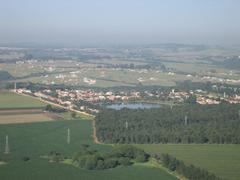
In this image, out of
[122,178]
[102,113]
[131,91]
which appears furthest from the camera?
[131,91]

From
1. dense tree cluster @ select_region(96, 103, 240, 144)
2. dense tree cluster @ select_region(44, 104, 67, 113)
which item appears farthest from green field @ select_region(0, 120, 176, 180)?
dense tree cluster @ select_region(44, 104, 67, 113)

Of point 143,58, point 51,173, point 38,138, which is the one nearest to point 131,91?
point 38,138

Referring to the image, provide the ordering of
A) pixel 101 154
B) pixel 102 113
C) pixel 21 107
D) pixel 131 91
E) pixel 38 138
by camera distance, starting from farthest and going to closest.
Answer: pixel 131 91
pixel 21 107
pixel 102 113
pixel 38 138
pixel 101 154

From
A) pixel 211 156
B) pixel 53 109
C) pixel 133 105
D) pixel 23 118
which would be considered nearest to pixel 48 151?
pixel 211 156

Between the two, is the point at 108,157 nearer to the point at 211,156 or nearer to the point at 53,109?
the point at 211,156

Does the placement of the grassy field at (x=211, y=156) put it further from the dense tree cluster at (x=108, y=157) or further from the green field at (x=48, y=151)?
the green field at (x=48, y=151)

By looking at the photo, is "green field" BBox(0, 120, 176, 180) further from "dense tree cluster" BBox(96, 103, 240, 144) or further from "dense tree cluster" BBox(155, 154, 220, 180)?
"dense tree cluster" BBox(96, 103, 240, 144)

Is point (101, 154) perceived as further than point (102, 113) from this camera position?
No

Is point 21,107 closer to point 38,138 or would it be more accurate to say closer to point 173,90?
point 38,138
